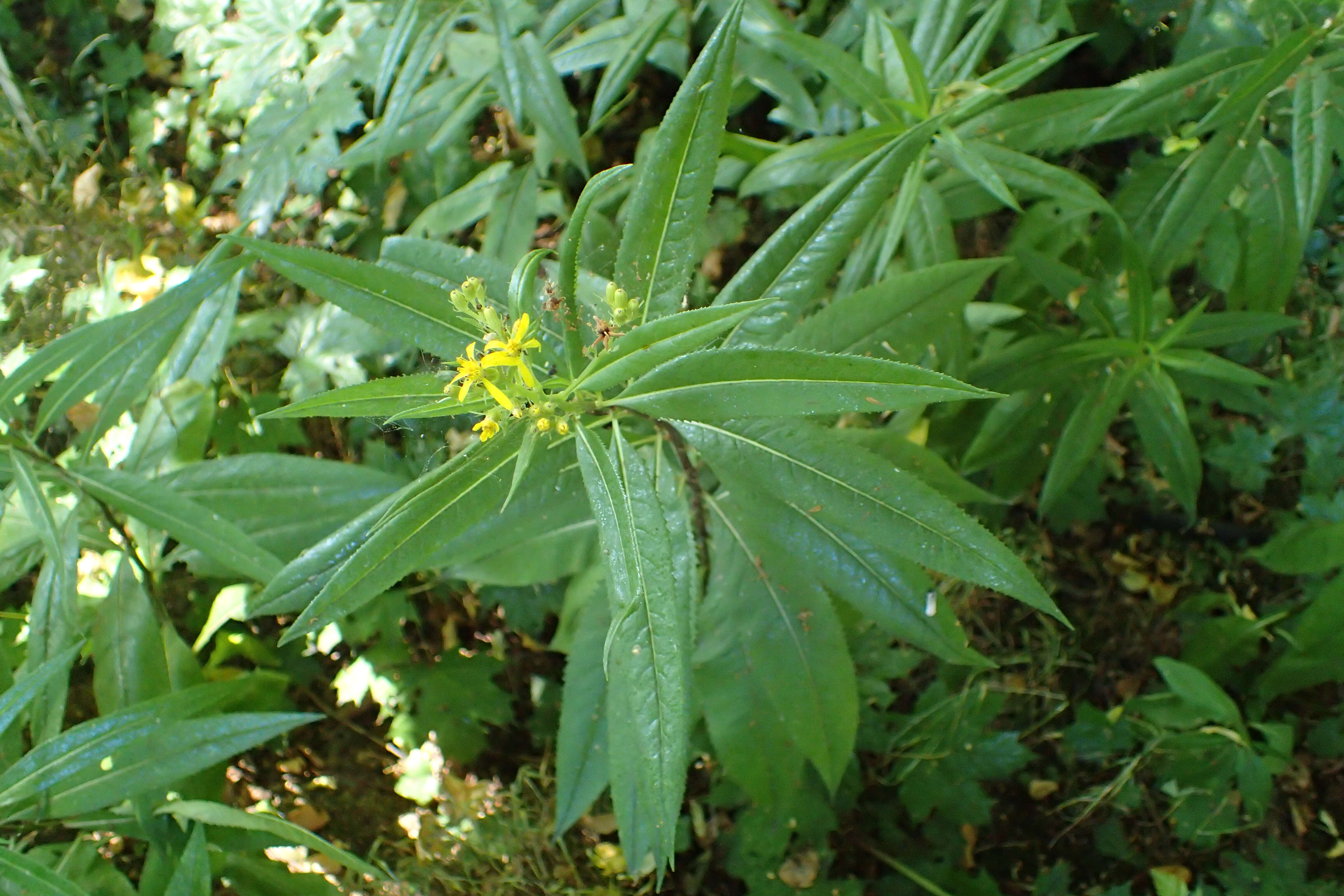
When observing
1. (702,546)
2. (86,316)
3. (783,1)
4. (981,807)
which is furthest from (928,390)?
(86,316)

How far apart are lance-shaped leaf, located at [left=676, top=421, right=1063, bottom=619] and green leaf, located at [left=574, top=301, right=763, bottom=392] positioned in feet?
0.82

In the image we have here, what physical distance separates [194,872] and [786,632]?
3.71ft

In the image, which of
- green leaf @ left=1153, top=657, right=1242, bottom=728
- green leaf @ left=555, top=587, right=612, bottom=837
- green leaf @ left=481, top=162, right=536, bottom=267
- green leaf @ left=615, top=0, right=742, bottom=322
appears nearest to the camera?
green leaf @ left=615, top=0, right=742, bottom=322

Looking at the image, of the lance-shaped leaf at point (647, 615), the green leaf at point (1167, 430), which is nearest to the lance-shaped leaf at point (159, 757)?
the lance-shaped leaf at point (647, 615)

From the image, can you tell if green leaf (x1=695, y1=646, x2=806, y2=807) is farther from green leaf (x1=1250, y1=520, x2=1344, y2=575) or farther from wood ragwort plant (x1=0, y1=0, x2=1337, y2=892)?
green leaf (x1=1250, y1=520, x2=1344, y2=575)

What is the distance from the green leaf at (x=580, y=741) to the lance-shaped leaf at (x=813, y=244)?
715 mm

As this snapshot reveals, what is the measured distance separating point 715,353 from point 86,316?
98.7 inches

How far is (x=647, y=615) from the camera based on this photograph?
40.1 inches

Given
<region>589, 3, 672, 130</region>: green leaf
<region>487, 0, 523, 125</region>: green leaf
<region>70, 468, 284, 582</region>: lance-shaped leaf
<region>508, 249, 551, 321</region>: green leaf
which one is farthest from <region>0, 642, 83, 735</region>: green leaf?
<region>589, 3, 672, 130</region>: green leaf

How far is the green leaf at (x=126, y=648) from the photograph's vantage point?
180 centimetres

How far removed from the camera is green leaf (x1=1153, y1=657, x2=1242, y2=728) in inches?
83.4

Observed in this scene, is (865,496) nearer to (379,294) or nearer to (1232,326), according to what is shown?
(379,294)

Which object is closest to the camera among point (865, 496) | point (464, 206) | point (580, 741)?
point (865, 496)

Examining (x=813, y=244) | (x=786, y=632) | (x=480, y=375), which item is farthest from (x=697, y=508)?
(x=480, y=375)
